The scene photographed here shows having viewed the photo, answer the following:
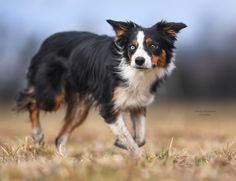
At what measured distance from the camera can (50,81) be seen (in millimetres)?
11008

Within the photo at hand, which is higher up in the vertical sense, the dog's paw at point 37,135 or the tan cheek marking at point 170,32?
the tan cheek marking at point 170,32

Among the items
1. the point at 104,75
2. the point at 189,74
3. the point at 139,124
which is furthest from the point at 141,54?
the point at 189,74

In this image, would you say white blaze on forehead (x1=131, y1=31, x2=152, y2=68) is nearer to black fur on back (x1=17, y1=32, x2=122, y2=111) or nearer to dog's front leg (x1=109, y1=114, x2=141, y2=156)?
black fur on back (x1=17, y1=32, x2=122, y2=111)

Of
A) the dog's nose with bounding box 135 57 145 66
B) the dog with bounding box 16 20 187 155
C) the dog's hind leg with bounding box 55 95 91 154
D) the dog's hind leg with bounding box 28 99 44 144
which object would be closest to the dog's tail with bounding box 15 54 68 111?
the dog with bounding box 16 20 187 155

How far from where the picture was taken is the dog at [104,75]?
9508 millimetres

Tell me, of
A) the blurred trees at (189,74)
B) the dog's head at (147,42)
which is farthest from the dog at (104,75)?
the blurred trees at (189,74)

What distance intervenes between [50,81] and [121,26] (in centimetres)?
193

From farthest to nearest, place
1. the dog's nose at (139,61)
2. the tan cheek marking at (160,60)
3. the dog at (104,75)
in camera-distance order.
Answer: the dog at (104,75) < the tan cheek marking at (160,60) < the dog's nose at (139,61)

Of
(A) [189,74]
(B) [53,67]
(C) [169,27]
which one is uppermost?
(C) [169,27]

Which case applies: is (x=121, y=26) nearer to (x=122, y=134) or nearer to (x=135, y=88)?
(x=135, y=88)

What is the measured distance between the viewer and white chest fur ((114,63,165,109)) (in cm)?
963

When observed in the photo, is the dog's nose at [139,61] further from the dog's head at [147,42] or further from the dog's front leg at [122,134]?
→ the dog's front leg at [122,134]

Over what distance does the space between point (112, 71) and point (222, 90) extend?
3369 cm

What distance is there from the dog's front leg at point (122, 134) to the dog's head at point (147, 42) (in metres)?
0.89
